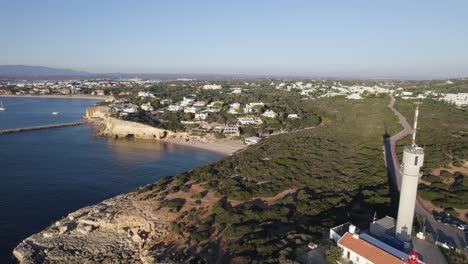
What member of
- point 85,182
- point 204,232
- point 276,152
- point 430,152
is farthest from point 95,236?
point 430,152

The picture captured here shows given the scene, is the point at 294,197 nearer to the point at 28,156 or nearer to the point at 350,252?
the point at 350,252

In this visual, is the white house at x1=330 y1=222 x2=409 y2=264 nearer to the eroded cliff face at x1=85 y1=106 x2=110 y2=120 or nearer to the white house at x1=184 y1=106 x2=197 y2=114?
the white house at x1=184 y1=106 x2=197 y2=114

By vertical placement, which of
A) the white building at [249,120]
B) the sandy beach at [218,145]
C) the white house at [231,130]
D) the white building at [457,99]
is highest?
the white building at [457,99]

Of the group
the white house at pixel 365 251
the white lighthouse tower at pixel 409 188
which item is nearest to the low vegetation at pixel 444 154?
the white lighthouse tower at pixel 409 188

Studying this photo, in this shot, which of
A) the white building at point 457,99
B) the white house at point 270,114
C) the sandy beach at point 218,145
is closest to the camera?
the sandy beach at point 218,145

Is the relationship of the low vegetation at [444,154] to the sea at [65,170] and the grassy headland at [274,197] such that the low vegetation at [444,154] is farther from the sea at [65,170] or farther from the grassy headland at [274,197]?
the sea at [65,170]

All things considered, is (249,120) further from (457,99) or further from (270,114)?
(457,99)
